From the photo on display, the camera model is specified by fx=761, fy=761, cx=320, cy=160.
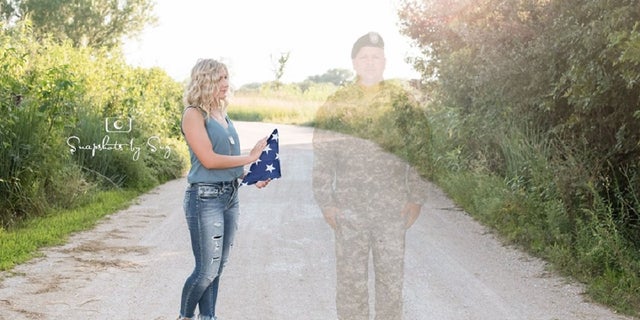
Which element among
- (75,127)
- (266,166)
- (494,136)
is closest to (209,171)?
(266,166)

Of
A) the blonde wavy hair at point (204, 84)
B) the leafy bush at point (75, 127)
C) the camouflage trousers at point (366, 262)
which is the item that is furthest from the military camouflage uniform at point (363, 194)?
the leafy bush at point (75, 127)

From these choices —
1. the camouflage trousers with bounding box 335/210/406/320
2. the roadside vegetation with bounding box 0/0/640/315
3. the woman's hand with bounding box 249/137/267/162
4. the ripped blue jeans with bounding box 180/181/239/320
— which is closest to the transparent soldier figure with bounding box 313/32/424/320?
the camouflage trousers with bounding box 335/210/406/320

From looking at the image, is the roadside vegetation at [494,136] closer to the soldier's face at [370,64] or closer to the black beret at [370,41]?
the soldier's face at [370,64]

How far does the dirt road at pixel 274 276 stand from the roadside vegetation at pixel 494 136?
391 mm

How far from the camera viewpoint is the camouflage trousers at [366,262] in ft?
14.1

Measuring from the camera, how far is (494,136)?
12.9 meters

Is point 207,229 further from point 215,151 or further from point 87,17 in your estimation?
point 87,17

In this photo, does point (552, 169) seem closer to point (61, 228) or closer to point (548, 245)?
point (548, 245)

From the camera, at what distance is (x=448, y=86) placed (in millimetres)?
15828

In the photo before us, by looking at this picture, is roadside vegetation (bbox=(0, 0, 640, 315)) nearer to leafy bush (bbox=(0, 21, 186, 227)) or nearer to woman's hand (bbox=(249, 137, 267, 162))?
leafy bush (bbox=(0, 21, 186, 227))

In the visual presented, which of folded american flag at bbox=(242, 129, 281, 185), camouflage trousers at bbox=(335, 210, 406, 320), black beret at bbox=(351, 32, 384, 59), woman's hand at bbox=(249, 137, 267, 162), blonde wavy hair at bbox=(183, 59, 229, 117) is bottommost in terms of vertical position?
camouflage trousers at bbox=(335, 210, 406, 320)

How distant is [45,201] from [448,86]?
846 centimetres

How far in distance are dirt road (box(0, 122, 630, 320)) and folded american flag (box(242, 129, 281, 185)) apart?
63.0 inches

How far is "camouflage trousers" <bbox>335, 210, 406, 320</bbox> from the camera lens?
4293mm
